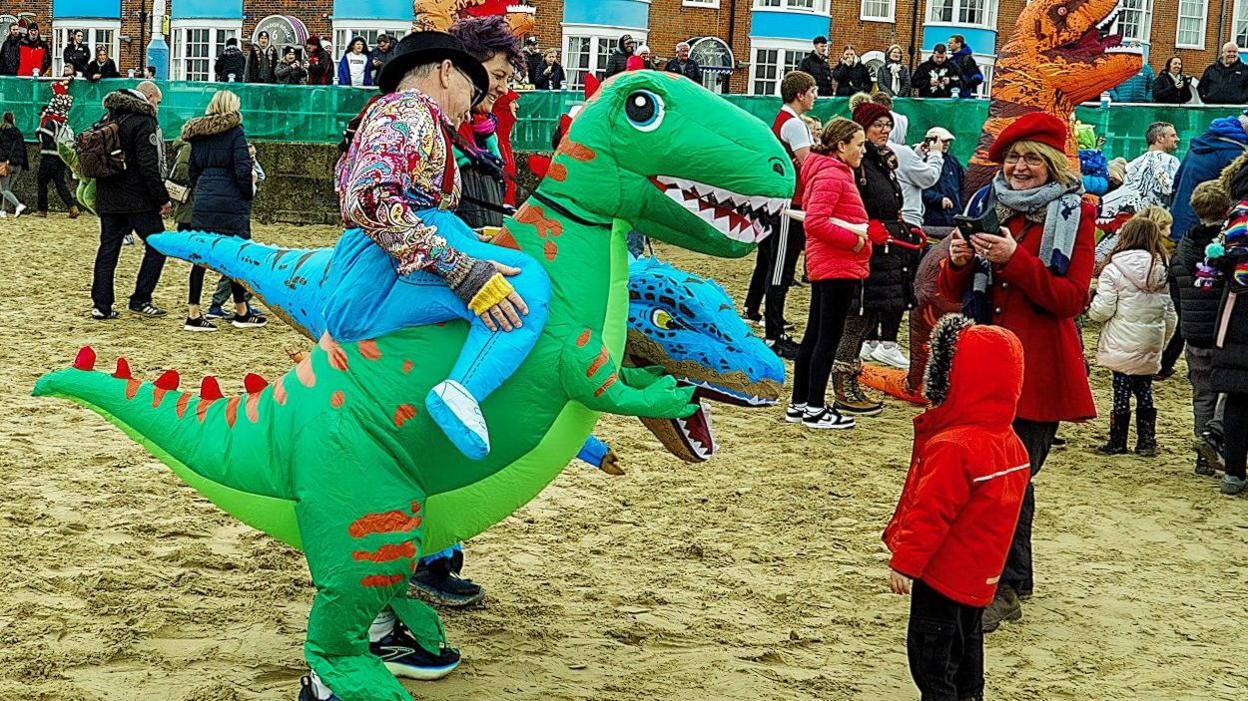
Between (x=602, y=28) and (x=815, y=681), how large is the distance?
28.7 meters

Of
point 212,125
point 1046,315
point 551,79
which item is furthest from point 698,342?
point 551,79

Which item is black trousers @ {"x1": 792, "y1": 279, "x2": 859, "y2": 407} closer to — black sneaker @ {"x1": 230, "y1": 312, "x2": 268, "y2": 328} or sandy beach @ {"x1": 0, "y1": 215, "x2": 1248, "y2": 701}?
sandy beach @ {"x1": 0, "y1": 215, "x2": 1248, "y2": 701}

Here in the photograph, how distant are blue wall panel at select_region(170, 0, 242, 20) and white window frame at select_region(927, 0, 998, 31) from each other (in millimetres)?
16669

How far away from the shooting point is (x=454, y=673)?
4805 millimetres

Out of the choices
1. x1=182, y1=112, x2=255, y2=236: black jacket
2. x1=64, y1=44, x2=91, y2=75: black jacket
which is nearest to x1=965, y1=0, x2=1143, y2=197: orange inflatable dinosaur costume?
x1=182, y1=112, x2=255, y2=236: black jacket

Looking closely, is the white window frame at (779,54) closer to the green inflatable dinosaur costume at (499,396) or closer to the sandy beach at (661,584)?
the sandy beach at (661,584)

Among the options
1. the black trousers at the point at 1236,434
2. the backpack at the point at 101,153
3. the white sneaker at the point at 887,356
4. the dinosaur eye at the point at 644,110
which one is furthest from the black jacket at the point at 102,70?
the dinosaur eye at the point at 644,110

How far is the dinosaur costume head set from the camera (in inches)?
159

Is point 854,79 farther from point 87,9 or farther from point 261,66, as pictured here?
point 87,9

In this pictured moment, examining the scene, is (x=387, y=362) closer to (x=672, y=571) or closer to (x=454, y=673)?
(x=454, y=673)

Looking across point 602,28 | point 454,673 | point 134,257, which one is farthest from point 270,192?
point 454,673

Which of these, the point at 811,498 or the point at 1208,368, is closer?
the point at 811,498

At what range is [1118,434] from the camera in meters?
8.55

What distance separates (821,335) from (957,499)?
4.38m
